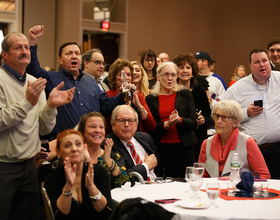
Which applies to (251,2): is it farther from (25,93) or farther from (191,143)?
(25,93)

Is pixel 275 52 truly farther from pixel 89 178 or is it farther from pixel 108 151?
pixel 89 178

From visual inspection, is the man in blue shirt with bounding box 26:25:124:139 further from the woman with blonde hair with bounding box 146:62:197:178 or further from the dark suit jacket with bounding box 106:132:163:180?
the woman with blonde hair with bounding box 146:62:197:178

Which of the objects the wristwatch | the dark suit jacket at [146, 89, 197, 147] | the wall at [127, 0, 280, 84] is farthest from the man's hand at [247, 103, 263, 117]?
the wall at [127, 0, 280, 84]

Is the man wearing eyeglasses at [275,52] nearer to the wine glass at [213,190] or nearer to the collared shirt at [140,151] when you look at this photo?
the collared shirt at [140,151]

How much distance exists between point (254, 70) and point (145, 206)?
264 cm

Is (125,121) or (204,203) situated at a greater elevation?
(125,121)

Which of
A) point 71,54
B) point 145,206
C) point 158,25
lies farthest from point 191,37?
point 145,206

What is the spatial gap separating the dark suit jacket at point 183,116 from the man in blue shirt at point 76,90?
1.71 ft

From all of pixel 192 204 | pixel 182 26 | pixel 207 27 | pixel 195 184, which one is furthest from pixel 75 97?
pixel 207 27

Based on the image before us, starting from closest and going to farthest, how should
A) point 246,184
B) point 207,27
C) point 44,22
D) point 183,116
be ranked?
point 246,184
point 183,116
point 44,22
point 207,27

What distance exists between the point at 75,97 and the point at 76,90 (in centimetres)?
8

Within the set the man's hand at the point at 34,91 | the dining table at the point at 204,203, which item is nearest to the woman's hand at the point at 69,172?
the dining table at the point at 204,203

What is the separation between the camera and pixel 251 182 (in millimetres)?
2352

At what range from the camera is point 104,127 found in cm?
275
